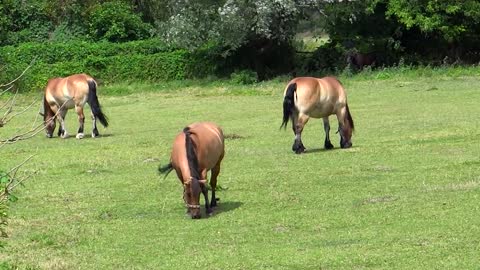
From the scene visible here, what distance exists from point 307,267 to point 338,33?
32.7 m

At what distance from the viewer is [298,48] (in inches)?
1786

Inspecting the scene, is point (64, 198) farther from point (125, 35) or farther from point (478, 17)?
point (125, 35)

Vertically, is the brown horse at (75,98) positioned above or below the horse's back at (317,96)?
below

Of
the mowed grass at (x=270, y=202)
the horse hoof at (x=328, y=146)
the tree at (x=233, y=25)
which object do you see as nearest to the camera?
the mowed grass at (x=270, y=202)

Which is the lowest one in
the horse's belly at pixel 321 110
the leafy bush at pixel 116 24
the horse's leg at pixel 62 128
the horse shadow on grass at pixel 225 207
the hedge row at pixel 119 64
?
the hedge row at pixel 119 64

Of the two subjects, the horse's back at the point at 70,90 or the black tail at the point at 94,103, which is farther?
the horse's back at the point at 70,90

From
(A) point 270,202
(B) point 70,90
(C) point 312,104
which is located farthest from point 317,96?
(B) point 70,90

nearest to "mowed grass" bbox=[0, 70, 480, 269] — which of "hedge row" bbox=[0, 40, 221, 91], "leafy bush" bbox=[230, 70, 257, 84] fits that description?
"leafy bush" bbox=[230, 70, 257, 84]

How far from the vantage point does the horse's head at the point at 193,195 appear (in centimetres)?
1205

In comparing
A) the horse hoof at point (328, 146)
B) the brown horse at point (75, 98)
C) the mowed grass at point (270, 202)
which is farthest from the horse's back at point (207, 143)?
the brown horse at point (75, 98)

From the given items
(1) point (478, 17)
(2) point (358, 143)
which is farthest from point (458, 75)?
(2) point (358, 143)

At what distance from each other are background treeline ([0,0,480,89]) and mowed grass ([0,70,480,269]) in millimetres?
13735

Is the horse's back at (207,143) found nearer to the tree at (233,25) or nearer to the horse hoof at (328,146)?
the horse hoof at (328,146)

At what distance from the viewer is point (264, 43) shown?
138 ft
